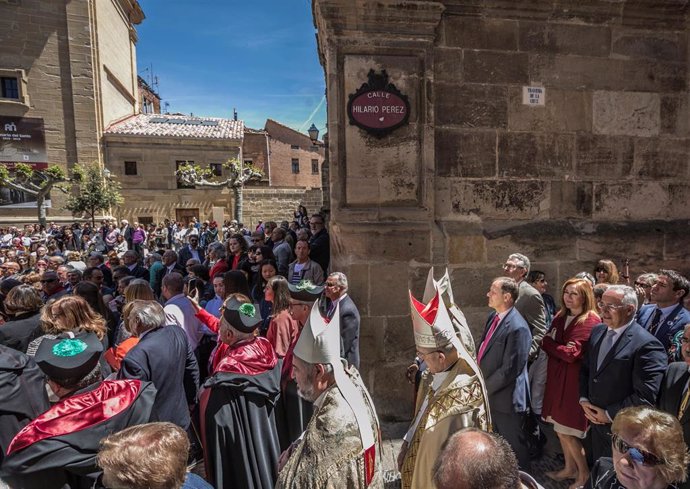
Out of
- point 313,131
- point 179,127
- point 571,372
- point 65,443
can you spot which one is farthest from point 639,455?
point 179,127

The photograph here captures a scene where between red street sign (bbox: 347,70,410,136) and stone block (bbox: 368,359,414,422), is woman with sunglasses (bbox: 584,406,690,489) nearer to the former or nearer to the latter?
stone block (bbox: 368,359,414,422)

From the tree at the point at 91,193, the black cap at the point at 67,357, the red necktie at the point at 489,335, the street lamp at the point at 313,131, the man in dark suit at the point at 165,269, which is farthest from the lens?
the tree at the point at 91,193

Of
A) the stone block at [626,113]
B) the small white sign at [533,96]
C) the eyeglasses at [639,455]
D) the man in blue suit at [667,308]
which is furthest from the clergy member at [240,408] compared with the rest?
the stone block at [626,113]

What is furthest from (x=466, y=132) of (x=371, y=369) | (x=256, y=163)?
(x=256, y=163)

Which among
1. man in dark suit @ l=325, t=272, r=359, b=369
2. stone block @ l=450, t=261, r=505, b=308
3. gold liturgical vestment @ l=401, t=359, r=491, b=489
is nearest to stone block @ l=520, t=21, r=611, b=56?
stone block @ l=450, t=261, r=505, b=308

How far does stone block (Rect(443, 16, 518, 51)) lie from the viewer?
4652 mm

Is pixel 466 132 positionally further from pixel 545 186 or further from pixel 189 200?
pixel 189 200

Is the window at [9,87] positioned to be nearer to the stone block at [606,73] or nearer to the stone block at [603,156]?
the stone block at [606,73]

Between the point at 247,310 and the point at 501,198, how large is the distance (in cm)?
314

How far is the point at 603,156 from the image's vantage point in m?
5.05

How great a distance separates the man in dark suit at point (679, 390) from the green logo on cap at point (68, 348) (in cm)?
342

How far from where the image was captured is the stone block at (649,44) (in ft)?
16.4

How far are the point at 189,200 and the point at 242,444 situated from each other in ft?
93.9

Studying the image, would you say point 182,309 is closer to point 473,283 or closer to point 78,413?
point 78,413
